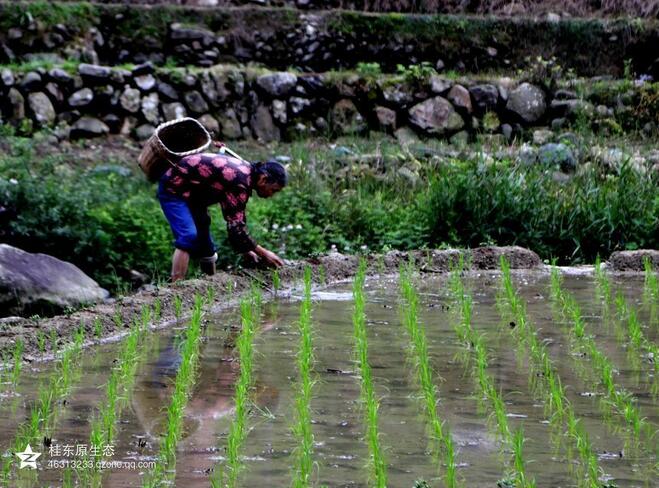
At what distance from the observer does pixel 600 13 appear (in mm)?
16203

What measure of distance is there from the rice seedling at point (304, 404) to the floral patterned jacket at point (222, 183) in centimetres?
75

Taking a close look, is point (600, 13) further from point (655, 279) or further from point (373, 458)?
point (373, 458)

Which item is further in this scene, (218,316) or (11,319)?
(218,316)

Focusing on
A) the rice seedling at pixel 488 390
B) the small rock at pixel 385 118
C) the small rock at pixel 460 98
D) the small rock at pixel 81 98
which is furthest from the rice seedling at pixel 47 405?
the small rock at pixel 460 98

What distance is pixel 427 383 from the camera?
5020 millimetres

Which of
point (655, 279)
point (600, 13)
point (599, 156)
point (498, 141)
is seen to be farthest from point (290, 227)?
point (600, 13)

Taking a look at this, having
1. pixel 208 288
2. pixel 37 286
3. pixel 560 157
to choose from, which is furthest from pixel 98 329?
pixel 560 157

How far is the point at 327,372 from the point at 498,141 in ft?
27.1

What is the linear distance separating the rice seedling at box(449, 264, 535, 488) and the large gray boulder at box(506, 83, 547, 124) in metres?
6.48

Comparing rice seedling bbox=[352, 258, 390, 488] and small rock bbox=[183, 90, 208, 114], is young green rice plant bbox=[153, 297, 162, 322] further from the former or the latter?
small rock bbox=[183, 90, 208, 114]

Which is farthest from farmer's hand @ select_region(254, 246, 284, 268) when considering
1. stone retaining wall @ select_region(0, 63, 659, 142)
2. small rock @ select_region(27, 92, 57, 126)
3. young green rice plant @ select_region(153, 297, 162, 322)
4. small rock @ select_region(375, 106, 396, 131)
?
small rock @ select_region(375, 106, 396, 131)

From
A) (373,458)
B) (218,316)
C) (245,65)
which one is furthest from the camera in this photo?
(245,65)

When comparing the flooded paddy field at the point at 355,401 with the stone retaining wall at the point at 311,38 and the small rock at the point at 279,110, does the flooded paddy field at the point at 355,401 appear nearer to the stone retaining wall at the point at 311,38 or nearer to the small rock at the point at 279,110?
the small rock at the point at 279,110

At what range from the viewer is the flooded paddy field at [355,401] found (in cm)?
407
